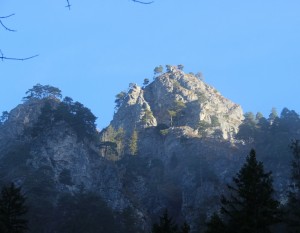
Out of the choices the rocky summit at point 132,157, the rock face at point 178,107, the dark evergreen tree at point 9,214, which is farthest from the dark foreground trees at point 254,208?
the rock face at point 178,107

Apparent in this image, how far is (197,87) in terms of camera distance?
Answer: 12656cm

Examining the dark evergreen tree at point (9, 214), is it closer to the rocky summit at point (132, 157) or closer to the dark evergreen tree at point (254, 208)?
the dark evergreen tree at point (254, 208)

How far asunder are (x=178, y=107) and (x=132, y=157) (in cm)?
2081

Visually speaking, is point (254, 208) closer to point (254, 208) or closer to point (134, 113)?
point (254, 208)

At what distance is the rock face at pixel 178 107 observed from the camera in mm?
107625

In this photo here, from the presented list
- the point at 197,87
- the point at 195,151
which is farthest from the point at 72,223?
the point at 197,87

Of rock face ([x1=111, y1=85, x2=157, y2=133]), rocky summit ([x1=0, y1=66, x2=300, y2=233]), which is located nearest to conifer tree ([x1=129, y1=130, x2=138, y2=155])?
rocky summit ([x1=0, y1=66, x2=300, y2=233])

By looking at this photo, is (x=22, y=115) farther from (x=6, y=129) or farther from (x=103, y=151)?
(x=103, y=151)

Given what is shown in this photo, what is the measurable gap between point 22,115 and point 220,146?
4824 centimetres

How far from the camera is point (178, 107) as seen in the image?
359ft

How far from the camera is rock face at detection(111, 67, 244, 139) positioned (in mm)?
107625

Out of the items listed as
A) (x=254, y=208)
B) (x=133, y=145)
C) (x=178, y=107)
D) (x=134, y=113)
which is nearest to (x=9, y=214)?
(x=254, y=208)

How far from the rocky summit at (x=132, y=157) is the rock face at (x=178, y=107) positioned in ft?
1.13

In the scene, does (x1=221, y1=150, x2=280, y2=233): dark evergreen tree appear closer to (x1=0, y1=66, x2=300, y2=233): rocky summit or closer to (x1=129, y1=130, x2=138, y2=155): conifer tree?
(x1=0, y1=66, x2=300, y2=233): rocky summit
